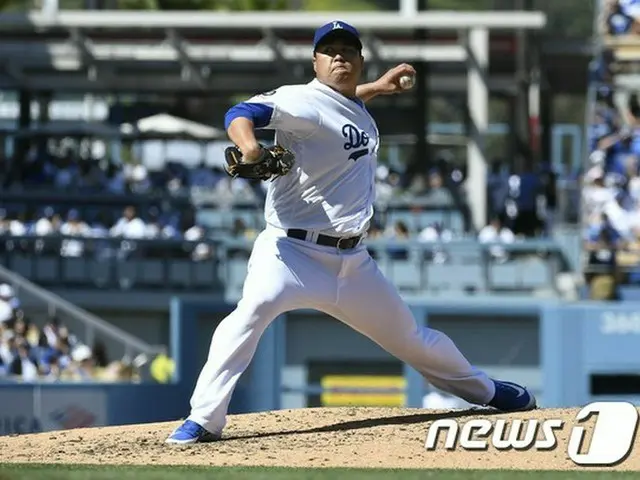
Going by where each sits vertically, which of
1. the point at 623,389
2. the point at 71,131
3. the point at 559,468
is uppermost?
the point at 71,131

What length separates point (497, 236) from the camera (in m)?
19.3

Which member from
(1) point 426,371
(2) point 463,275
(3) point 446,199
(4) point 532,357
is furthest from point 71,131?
(1) point 426,371

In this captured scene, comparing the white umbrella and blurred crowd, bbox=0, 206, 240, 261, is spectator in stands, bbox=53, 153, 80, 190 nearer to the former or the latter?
blurred crowd, bbox=0, 206, 240, 261

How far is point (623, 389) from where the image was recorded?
1489 centimetres

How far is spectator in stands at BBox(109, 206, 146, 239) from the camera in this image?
64.5ft

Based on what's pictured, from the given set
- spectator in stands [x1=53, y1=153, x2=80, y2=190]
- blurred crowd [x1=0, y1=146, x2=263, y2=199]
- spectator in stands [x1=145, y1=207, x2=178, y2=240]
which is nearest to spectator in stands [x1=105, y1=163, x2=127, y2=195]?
blurred crowd [x1=0, y1=146, x2=263, y2=199]

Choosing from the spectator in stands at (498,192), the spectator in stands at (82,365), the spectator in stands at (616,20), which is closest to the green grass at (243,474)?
the spectator in stands at (82,365)

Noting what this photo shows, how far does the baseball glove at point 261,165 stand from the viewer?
6199 millimetres

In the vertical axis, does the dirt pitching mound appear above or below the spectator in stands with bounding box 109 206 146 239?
below

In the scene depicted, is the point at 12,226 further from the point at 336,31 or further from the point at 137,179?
the point at 336,31

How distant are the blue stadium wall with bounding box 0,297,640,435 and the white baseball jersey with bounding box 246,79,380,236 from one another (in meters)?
6.79

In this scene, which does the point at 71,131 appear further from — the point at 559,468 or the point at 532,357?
the point at 559,468

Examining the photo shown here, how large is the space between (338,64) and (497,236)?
12666 millimetres

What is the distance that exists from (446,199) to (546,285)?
11.2ft
